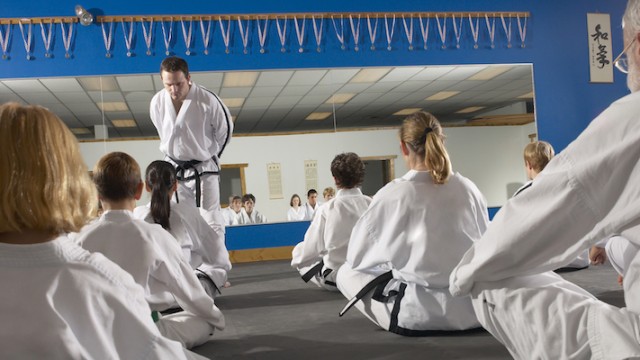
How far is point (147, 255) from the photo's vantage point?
7.04ft

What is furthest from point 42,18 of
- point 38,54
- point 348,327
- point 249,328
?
point 348,327

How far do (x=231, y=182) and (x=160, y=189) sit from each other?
11.2 ft

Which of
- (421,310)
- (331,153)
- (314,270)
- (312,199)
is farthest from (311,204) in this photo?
(421,310)

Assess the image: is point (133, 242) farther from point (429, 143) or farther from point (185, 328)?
point (429, 143)

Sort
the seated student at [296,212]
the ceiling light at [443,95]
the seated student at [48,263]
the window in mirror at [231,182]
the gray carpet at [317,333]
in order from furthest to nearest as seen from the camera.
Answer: the ceiling light at [443,95] → the seated student at [296,212] → the window in mirror at [231,182] → the gray carpet at [317,333] → the seated student at [48,263]

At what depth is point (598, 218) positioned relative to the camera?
1.21 meters

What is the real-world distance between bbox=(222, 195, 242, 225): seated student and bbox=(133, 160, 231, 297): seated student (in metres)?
2.53

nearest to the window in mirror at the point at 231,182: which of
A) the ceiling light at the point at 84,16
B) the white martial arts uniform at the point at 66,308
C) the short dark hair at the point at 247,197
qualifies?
the short dark hair at the point at 247,197

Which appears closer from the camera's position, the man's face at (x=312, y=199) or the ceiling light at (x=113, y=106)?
the ceiling light at (x=113, y=106)

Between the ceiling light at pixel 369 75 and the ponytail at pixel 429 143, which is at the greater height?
the ceiling light at pixel 369 75

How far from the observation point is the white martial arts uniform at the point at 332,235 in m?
3.69

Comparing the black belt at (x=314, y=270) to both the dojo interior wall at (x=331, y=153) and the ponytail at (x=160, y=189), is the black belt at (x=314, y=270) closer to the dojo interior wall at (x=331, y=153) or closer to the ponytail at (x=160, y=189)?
the ponytail at (x=160, y=189)

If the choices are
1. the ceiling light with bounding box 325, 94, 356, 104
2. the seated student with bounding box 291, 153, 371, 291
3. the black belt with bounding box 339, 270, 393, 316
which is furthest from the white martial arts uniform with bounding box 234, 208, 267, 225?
the black belt with bounding box 339, 270, 393, 316

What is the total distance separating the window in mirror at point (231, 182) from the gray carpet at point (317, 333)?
7.51 feet
